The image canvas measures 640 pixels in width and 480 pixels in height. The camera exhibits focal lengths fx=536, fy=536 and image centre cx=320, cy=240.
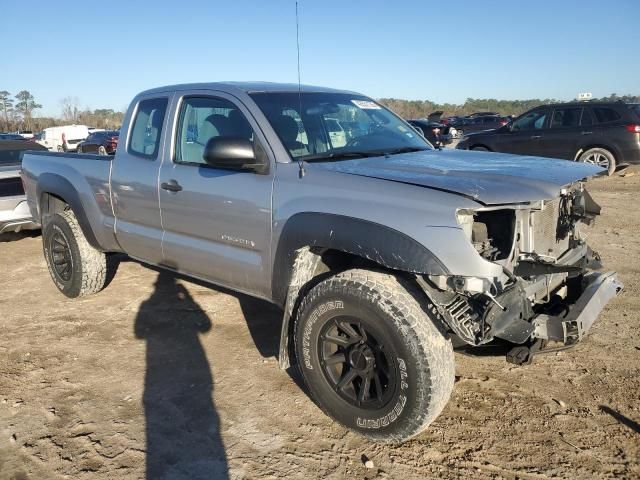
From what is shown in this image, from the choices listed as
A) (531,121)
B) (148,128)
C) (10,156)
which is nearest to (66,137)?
(10,156)

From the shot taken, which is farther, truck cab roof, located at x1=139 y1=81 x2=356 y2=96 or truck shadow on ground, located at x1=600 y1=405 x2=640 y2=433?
truck cab roof, located at x1=139 y1=81 x2=356 y2=96

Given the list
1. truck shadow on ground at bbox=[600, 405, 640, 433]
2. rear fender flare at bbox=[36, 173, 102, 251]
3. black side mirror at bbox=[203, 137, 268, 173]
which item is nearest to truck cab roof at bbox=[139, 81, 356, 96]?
black side mirror at bbox=[203, 137, 268, 173]

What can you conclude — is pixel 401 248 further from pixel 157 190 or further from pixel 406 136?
pixel 157 190

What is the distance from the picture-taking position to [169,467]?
2.81m

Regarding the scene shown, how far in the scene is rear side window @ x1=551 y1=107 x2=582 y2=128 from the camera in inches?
477

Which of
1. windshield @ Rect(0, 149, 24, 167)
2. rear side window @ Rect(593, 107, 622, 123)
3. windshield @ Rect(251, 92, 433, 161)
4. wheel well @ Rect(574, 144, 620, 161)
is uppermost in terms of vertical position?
rear side window @ Rect(593, 107, 622, 123)

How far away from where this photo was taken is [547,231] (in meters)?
3.20

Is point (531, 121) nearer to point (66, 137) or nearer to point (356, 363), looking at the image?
point (356, 363)

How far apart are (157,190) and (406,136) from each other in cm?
199

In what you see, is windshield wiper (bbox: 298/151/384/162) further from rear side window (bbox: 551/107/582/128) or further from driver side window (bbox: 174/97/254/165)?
rear side window (bbox: 551/107/582/128)

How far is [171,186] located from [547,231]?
258 centimetres

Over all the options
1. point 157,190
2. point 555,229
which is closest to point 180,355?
point 157,190

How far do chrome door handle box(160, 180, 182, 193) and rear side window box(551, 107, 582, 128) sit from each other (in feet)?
35.6

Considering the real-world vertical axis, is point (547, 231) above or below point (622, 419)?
above
